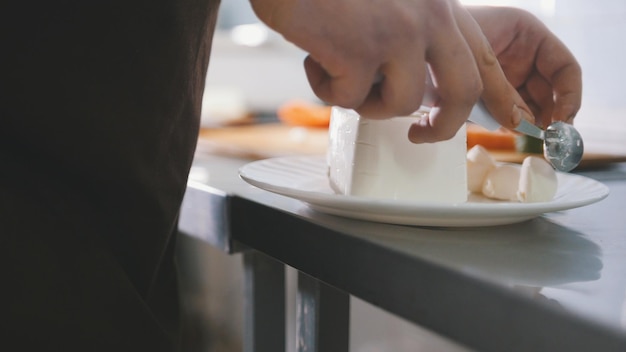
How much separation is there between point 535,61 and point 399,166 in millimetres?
281

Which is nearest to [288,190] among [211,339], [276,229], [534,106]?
[276,229]

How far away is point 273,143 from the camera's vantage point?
1.17m

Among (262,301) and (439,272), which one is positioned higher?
(439,272)

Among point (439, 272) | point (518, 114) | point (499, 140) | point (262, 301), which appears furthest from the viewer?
point (499, 140)

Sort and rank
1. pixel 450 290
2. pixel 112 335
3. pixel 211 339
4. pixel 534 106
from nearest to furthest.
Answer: pixel 450 290, pixel 112 335, pixel 534 106, pixel 211 339

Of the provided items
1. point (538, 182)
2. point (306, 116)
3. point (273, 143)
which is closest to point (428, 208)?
point (538, 182)

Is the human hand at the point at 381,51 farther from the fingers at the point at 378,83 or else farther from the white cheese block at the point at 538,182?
the white cheese block at the point at 538,182

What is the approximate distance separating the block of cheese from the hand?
0.67 feet

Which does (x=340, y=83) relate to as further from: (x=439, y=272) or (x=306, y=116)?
(x=306, y=116)

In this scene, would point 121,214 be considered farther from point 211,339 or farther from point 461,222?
point 211,339

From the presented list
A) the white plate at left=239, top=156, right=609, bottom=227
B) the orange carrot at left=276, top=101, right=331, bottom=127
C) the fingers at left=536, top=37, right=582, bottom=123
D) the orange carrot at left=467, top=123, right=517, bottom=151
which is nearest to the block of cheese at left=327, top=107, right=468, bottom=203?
the white plate at left=239, top=156, right=609, bottom=227

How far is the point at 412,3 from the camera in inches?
15.4

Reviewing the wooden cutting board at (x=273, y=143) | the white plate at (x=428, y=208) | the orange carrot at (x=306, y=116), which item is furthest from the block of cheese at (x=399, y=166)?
the orange carrot at (x=306, y=116)

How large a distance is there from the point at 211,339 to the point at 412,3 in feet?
3.55
